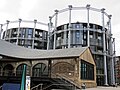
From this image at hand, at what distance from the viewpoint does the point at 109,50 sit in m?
50.2

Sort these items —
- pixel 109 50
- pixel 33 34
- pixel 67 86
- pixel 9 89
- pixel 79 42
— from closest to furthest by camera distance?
pixel 9 89
pixel 67 86
pixel 79 42
pixel 109 50
pixel 33 34

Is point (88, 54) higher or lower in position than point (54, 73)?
higher

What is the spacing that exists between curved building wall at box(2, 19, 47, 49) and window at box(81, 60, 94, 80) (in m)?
29.8

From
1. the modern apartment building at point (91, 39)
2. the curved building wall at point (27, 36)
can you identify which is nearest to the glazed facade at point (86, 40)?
the modern apartment building at point (91, 39)

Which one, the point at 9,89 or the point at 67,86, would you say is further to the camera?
the point at 67,86

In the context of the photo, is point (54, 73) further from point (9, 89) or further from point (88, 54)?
point (9, 89)

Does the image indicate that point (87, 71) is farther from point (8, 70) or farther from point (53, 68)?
point (8, 70)

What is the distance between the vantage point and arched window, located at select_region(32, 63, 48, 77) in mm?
27969

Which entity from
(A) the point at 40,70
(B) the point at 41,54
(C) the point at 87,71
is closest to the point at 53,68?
(A) the point at 40,70

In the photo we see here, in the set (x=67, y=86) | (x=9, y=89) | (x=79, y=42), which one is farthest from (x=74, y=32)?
(x=9, y=89)

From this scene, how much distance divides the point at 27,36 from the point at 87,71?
34.3 meters

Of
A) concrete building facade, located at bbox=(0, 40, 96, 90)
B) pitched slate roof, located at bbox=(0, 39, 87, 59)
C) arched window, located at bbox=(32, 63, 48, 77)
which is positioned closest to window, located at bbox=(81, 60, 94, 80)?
concrete building facade, located at bbox=(0, 40, 96, 90)

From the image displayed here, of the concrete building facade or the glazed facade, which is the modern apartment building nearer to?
the glazed facade

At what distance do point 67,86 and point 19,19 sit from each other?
1706 inches
